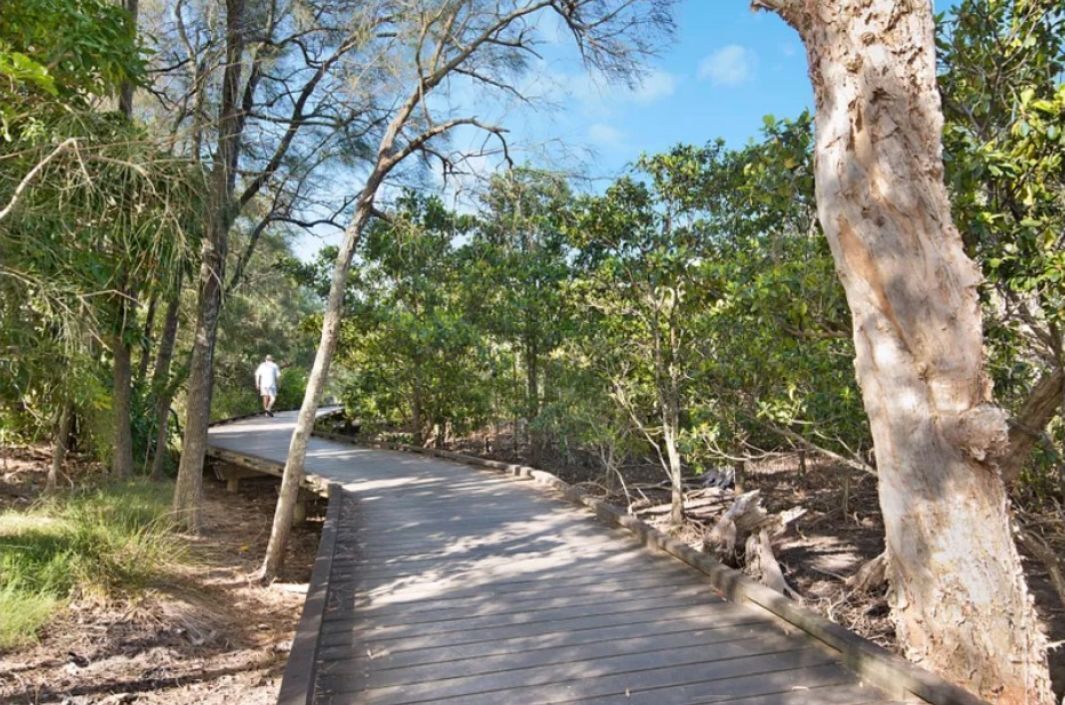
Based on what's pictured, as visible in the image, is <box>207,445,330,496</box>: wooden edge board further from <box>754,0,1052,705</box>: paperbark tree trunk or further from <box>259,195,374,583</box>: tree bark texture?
<box>754,0,1052,705</box>: paperbark tree trunk

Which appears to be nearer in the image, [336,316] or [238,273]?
[336,316]

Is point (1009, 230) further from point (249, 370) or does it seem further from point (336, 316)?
point (249, 370)

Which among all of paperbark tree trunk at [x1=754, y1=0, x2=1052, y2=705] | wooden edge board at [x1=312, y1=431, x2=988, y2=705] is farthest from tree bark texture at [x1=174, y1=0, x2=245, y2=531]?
paperbark tree trunk at [x1=754, y1=0, x2=1052, y2=705]

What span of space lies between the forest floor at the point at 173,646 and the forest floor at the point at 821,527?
3.96 m

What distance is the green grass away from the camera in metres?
4.24

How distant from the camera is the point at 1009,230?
3.93m

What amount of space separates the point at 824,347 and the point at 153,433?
983cm

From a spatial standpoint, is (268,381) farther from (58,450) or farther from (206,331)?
(206,331)

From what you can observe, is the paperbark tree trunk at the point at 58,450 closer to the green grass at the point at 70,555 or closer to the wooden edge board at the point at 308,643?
the green grass at the point at 70,555

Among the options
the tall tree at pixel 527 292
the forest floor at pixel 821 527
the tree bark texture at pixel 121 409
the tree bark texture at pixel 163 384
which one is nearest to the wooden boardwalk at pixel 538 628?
the forest floor at pixel 821 527

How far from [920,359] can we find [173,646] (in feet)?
15.4

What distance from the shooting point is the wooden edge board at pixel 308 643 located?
2.88m

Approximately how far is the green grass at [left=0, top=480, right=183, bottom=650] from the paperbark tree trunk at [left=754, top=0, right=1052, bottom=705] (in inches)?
191

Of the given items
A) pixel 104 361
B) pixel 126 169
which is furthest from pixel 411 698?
pixel 104 361
